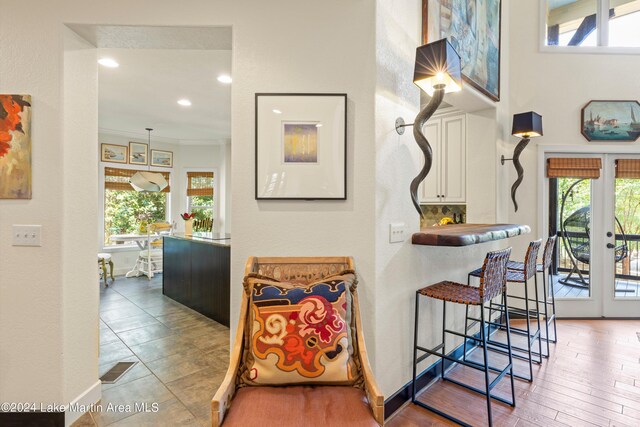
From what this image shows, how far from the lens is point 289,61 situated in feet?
6.29

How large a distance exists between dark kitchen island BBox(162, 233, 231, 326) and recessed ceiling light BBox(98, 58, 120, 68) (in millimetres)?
2107

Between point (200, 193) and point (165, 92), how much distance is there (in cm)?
318

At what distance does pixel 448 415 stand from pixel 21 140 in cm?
314

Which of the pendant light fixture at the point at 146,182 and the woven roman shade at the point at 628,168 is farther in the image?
the pendant light fixture at the point at 146,182

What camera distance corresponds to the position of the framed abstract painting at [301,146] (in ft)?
6.23

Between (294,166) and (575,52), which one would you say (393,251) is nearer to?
(294,166)

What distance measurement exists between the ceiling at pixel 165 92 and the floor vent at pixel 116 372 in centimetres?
290

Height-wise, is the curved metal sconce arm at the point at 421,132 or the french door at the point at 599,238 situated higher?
the curved metal sconce arm at the point at 421,132

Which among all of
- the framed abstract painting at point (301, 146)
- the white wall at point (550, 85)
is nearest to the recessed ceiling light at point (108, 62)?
the framed abstract painting at point (301, 146)

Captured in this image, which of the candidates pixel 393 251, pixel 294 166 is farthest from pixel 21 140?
pixel 393 251

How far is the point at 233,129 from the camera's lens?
192cm

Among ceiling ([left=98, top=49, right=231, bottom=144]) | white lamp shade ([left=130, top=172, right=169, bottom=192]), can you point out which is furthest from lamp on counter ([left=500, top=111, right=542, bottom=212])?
white lamp shade ([left=130, top=172, right=169, bottom=192])

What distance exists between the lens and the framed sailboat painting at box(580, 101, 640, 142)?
3.79 metres

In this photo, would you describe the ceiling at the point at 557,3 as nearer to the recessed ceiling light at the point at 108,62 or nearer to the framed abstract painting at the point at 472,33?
the framed abstract painting at the point at 472,33
